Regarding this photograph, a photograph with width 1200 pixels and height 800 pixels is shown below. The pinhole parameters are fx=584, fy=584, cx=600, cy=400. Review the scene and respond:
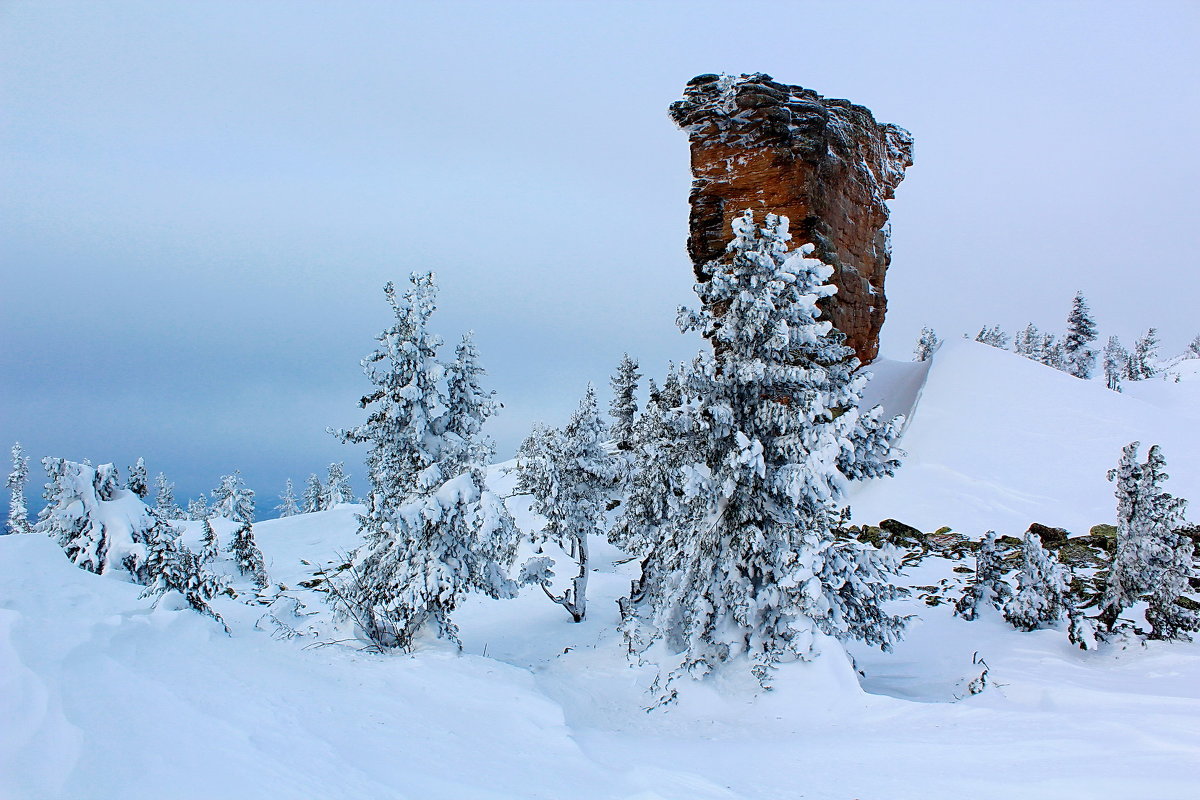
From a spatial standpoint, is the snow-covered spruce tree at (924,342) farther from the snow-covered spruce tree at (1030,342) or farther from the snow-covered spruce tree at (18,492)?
the snow-covered spruce tree at (18,492)

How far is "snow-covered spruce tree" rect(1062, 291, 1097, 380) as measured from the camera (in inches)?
2149

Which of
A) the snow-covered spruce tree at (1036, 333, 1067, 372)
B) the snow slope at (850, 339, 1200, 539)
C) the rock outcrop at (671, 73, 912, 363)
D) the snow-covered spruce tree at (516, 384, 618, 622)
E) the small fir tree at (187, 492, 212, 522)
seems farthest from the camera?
the small fir tree at (187, 492, 212, 522)

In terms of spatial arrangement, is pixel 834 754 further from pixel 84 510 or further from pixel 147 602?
pixel 84 510

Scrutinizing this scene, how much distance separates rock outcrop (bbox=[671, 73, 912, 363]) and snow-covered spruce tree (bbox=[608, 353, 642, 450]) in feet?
51.7

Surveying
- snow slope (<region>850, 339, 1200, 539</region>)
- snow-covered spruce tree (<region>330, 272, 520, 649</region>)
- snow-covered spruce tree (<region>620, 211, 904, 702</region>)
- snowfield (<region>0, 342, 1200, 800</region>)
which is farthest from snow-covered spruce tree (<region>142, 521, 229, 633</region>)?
snow slope (<region>850, 339, 1200, 539</region>)

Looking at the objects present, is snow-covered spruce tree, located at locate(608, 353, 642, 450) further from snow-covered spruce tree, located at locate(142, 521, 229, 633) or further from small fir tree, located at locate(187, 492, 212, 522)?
small fir tree, located at locate(187, 492, 212, 522)

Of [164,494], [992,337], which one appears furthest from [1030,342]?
[164,494]

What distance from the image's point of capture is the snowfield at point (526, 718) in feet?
14.9

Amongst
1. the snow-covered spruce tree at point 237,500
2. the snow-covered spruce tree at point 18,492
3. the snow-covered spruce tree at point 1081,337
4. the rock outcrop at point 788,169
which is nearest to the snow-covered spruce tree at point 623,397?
the rock outcrop at point 788,169

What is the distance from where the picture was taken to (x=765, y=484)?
486 inches

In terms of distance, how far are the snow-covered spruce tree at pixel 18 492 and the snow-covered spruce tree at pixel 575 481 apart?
197 feet

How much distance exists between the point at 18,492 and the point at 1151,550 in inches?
3204

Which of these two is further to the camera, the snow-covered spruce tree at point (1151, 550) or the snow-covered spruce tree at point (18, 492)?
the snow-covered spruce tree at point (18, 492)

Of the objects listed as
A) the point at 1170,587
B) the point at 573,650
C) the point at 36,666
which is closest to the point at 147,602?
the point at 36,666
